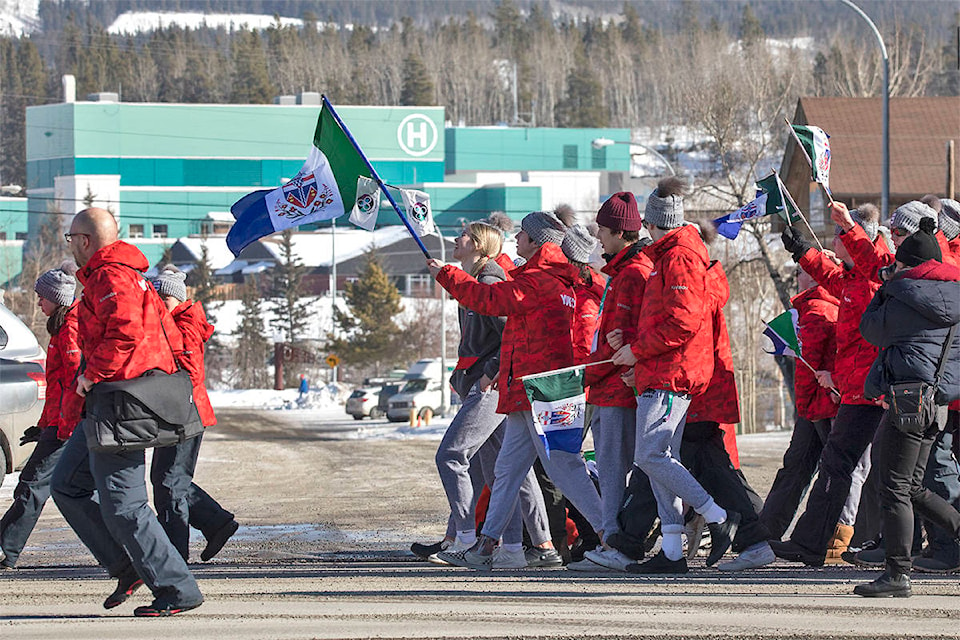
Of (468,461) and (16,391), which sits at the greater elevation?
(16,391)

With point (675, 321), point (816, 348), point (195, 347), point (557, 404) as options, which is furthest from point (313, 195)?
point (816, 348)

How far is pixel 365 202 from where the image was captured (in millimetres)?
8516

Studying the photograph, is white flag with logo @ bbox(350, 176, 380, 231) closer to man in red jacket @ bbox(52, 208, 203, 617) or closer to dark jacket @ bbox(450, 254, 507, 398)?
dark jacket @ bbox(450, 254, 507, 398)

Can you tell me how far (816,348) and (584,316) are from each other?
1515 millimetres

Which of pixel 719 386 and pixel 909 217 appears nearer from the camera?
pixel 909 217

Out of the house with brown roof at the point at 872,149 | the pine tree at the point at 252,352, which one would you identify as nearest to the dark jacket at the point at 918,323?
the house with brown roof at the point at 872,149

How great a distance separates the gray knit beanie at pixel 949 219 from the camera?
7.97 meters

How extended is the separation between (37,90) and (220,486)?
12892 centimetres

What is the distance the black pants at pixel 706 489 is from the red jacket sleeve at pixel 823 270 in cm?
97

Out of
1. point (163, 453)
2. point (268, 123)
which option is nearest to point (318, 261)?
point (268, 123)

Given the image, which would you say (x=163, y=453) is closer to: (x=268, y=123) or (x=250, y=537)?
(x=250, y=537)

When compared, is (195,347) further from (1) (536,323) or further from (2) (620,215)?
(2) (620,215)

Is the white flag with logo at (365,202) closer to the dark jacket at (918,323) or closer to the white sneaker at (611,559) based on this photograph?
the white sneaker at (611,559)

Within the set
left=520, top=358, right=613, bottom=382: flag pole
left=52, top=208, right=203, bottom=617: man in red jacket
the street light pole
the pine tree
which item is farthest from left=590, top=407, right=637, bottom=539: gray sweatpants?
the pine tree
